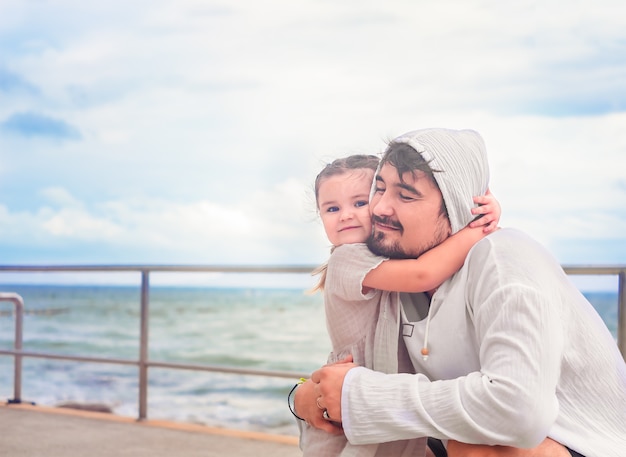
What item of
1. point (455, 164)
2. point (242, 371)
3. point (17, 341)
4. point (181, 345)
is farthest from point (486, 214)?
point (181, 345)

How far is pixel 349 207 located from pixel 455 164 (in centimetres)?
25

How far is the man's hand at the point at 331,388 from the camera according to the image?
1.17 meters

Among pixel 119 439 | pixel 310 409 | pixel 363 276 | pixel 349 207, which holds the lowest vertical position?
pixel 119 439

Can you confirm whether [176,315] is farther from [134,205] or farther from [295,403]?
[295,403]

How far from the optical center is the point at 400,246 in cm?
119

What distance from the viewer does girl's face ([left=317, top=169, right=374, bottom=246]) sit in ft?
4.33

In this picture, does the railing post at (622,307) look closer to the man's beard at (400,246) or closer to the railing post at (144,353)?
the man's beard at (400,246)

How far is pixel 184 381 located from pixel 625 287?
36.3 feet

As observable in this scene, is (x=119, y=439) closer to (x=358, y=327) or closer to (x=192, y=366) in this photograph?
(x=192, y=366)

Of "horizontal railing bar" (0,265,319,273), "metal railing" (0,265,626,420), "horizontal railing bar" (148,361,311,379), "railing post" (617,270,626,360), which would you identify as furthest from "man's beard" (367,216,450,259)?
"horizontal railing bar" (148,361,311,379)

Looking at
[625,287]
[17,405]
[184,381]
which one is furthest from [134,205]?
[625,287]

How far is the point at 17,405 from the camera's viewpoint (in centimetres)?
430

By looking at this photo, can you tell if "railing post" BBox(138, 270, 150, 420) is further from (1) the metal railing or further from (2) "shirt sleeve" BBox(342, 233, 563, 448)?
(2) "shirt sleeve" BBox(342, 233, 563, 448)

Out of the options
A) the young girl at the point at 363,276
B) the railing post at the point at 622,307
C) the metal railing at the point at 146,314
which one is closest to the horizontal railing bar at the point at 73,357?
the metal railing at the point at 146,314
